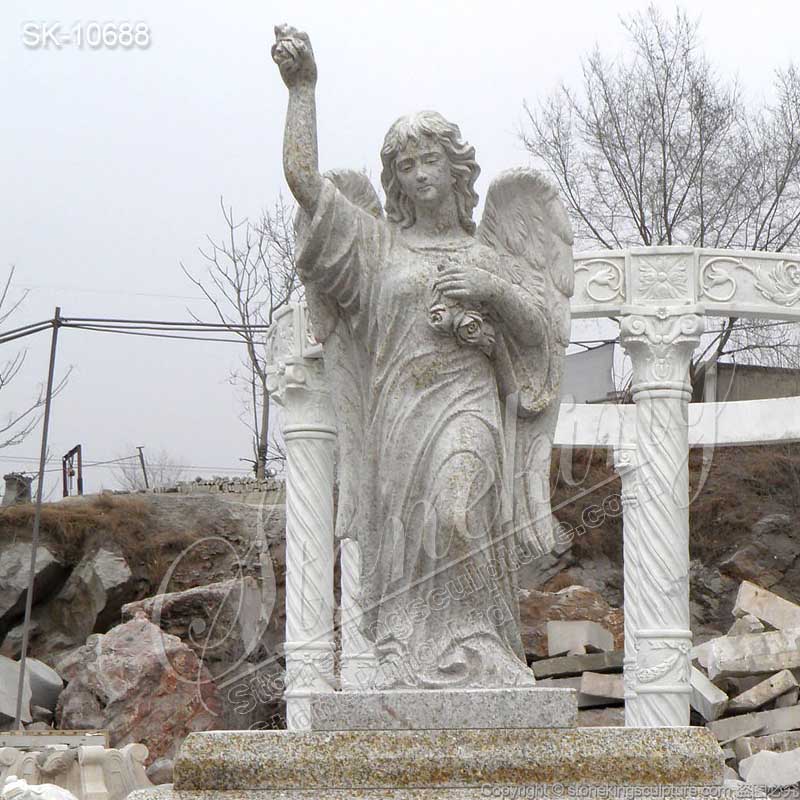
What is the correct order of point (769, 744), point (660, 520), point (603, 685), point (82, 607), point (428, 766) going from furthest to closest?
point (82, 607)
point (603, 685)
point (769, 744)
point (660, 520)
point (428, 766)

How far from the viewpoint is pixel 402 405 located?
546cm

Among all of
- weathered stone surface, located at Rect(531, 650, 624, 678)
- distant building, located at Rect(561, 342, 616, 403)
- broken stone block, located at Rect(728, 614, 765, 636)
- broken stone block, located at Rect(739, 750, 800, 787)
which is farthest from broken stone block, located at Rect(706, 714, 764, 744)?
Result: distant building, located at Rect(561, 342, 616, 403)

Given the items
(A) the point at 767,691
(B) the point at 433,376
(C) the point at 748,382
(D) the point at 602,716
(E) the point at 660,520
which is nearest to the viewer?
(B) the point at 433,376

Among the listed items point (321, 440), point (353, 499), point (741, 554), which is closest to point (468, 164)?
point (353, 499)

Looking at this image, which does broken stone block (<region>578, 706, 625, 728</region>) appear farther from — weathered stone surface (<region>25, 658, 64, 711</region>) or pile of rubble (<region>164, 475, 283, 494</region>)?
pile of rubble (<region>164, 475, 283, 494</region>)

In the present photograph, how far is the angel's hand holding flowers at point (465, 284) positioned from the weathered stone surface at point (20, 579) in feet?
48.2

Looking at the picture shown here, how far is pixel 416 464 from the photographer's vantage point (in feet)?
17.8

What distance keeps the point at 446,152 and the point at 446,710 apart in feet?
6.88

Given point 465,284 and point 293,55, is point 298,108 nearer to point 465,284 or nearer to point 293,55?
point 293,55

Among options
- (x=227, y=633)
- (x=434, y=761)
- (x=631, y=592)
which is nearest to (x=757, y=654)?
(x=631, y=592)

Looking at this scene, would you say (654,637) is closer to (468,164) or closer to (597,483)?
(468,164)

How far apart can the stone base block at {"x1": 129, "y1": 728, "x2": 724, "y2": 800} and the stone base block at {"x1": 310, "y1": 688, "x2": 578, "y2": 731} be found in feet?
0.41

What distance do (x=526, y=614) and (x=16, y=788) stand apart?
11.4 meters

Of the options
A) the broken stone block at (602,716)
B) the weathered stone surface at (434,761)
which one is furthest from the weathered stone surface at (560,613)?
the weathered stone surface at (434,761)
